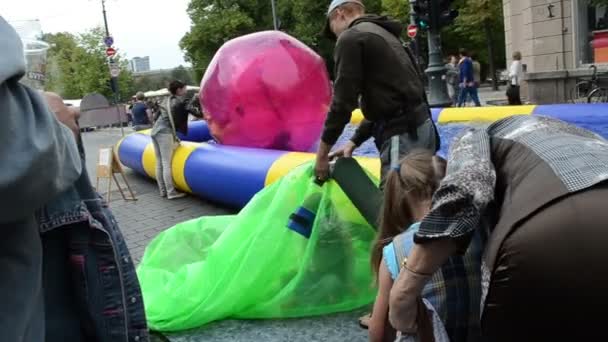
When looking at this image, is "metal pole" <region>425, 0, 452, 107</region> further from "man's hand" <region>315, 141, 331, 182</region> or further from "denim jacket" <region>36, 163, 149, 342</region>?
"denim jacket" <region>36, 163, 149, 342</region>

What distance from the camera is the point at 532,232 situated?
1.24 meters

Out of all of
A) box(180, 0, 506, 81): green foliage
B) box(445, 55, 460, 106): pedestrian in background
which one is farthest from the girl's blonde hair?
box(180, 0, 506, 81): green foliage

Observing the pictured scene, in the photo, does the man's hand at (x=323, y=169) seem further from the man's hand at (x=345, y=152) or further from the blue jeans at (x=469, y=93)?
the blue jeans at (x=469, y=93)

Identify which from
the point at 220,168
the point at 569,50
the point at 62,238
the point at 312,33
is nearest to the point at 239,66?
the point at 220,168

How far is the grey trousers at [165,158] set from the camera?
7590 millimetres

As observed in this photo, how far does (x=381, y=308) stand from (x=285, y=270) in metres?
1.46

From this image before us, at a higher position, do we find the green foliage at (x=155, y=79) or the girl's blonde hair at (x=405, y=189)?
the green foliage at (x=155, y=79)

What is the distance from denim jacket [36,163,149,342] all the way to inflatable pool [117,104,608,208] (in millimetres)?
2691

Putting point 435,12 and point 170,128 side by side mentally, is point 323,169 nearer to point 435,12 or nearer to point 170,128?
point 170,128

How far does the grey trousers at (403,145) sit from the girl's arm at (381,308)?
45.1 inches

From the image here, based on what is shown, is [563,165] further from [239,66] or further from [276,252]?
[239,66]

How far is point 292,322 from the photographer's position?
3.33m

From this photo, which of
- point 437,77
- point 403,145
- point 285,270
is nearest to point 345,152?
point 403,145

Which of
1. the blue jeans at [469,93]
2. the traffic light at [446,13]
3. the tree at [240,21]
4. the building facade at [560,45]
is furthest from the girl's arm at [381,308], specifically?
the tree at [240,21]
